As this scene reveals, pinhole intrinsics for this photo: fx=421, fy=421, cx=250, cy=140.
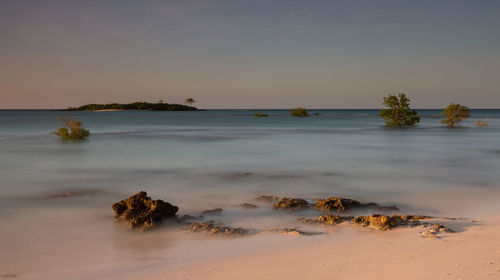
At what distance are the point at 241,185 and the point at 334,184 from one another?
2648 millimetres

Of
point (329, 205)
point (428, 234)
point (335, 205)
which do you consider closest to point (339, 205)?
point (335, 205)

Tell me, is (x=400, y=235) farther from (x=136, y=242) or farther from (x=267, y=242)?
(x=136, y=242)

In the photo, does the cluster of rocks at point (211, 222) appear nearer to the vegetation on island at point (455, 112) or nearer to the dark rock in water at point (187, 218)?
the dark rock in water at point (187, 218)

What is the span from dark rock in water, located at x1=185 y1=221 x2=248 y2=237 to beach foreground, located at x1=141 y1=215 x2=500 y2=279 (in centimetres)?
99

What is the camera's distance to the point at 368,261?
5.47m

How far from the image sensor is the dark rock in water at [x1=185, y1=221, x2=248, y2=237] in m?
6.82

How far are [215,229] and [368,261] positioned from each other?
8.50 feet

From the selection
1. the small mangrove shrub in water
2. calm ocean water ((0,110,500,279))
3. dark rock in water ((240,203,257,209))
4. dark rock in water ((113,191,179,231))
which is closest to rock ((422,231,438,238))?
calm ocean water ((0,110,500,279))

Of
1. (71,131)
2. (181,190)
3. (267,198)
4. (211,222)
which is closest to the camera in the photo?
(211,222)

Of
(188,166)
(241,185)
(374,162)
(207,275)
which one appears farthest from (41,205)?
(374,162)

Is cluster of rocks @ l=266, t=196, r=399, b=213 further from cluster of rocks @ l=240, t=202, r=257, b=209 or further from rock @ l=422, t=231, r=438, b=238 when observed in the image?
rock @ l=422, t=231, r=438, b=238

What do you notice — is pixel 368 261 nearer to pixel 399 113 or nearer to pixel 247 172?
pixel 247 172

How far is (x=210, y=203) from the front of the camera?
933 cm

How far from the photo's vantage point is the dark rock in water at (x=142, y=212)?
23.2ft
